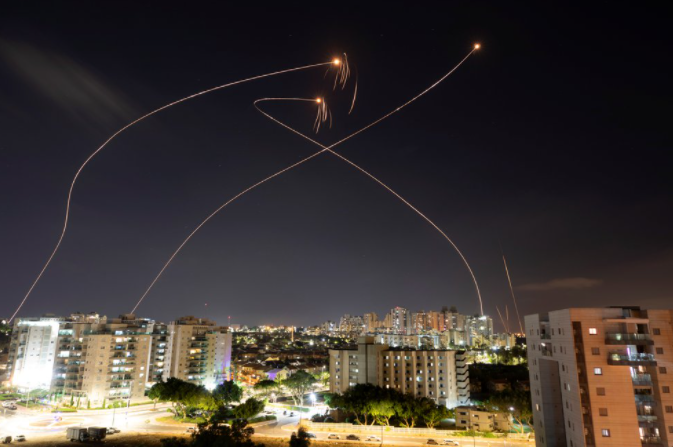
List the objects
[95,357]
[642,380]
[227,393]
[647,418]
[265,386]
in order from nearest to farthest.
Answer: [647,418], [642,380], [227,393], [95,357], [265,386]

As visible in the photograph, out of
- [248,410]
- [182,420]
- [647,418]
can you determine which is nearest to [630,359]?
[647,418]

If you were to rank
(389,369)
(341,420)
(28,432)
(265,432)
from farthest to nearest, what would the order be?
(389,369)
(341,420)
(265,432)
(28,432)

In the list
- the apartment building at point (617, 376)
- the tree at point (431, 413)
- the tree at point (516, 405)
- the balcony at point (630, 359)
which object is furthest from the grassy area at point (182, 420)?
the balcony at point (630, 359)

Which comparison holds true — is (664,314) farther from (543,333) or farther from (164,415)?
(164,415)

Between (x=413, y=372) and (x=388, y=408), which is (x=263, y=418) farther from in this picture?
(x=413, y=372)

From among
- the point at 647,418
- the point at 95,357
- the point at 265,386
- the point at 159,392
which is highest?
the point at 95,357

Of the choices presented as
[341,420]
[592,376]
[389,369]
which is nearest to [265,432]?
[341,420]

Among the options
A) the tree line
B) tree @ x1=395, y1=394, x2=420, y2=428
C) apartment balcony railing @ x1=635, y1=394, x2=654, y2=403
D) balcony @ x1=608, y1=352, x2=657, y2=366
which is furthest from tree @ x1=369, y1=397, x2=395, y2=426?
balcony @ x1=608, y1=352, x2=657, y2=366
